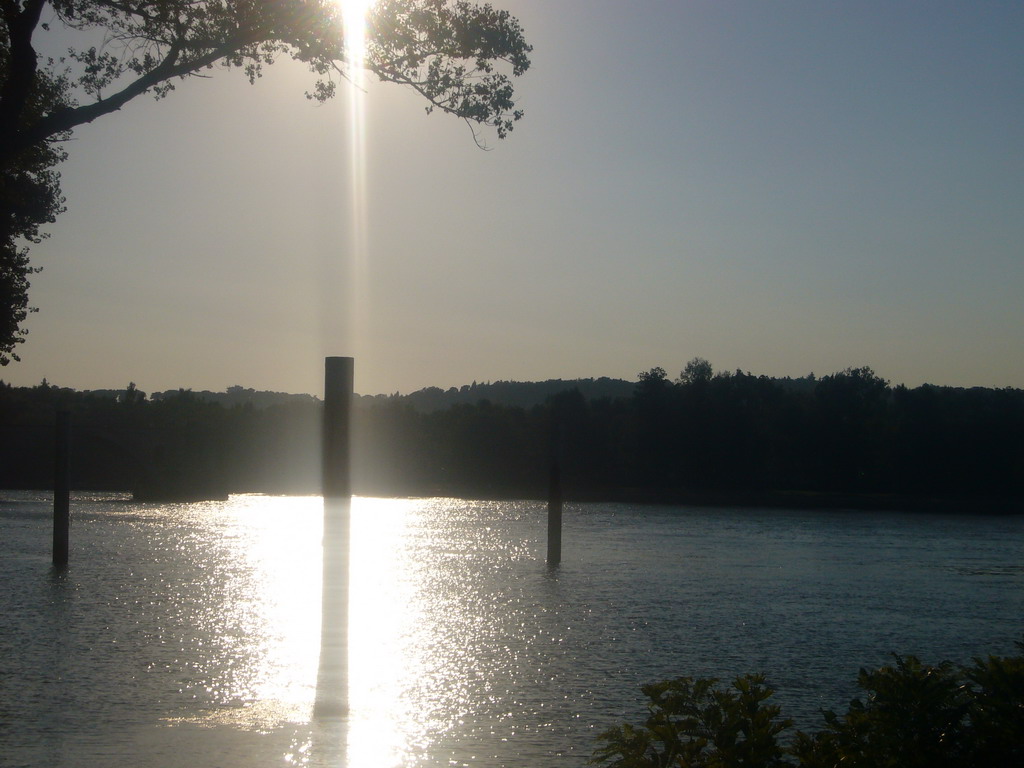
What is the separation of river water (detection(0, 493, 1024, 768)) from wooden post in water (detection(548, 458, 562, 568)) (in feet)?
1.33

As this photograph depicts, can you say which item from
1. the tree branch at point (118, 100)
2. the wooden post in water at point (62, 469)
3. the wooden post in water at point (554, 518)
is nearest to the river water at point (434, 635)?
the wooden post in water at point (554, 518)

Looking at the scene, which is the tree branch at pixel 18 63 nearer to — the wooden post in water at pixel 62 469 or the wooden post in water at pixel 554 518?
the wooden post in water at pixel 62 469

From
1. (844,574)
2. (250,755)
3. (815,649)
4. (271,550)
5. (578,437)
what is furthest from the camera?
(578,437)

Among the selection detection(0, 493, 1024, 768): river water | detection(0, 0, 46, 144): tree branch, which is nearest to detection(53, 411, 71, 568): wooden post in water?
detection(0, 493, 1024, 768): river water

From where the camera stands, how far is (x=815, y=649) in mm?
16359

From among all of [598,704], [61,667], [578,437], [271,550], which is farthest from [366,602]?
[578,437]

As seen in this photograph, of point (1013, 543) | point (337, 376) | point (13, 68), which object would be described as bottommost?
point (1013, 543)

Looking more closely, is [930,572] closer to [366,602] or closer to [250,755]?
[366,602]

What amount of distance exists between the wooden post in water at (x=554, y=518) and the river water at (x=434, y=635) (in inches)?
16.0

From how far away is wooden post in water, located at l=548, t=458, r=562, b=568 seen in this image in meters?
27.8

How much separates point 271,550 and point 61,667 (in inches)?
857

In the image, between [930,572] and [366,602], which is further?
[930,572]

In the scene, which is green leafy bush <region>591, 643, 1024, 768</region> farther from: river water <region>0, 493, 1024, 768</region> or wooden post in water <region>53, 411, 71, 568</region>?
wooden post in water <region>53, 411, 71, 568</region>

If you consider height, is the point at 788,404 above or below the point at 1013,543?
above
